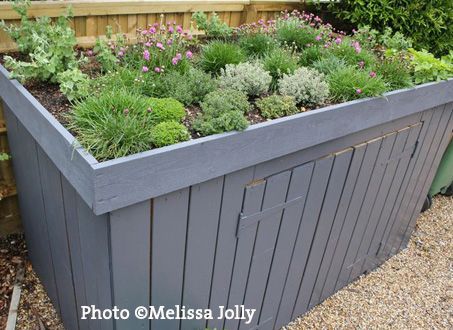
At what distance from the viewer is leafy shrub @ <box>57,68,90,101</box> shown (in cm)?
188

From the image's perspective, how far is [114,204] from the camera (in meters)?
1.47

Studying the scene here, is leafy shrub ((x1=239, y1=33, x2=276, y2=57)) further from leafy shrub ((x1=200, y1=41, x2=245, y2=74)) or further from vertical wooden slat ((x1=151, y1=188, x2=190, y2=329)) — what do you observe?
vertical wooden slat ((x1=151, y1=188, x2=190, y2=329))

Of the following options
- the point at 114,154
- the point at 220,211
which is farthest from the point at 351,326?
the point at 114,154

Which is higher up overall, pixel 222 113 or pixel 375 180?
pixel 222 113

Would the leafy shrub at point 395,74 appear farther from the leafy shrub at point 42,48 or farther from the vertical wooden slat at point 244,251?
the leafy shrub at point 42,48

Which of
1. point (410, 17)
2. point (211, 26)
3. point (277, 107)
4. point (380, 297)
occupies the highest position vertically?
point (410, 17)

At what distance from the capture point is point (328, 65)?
261cm

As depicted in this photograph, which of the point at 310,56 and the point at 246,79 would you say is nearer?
the point at 246,79

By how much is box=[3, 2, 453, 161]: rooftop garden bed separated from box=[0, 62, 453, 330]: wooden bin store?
0.32 ft

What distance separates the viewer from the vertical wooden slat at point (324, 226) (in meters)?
2.45

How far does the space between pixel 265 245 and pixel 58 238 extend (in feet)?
3.64

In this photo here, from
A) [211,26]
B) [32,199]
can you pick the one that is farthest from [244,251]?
[211,26]

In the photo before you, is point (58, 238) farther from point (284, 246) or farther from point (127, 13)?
point (127, 13)

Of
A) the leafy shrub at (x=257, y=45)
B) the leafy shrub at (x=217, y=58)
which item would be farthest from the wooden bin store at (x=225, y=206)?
the leafy shrub at (x=257, y=45)
